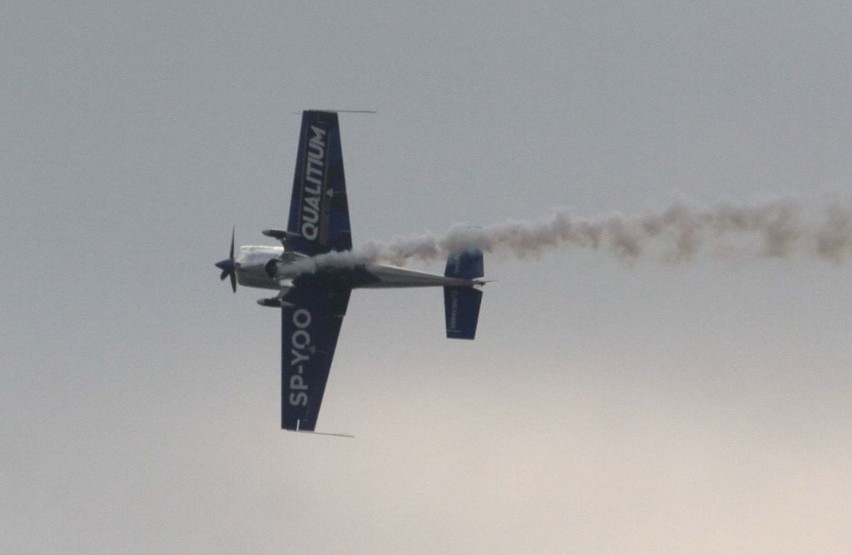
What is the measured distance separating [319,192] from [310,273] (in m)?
2.26

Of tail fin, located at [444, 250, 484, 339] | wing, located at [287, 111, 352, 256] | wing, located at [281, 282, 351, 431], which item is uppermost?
wing, located at [287, 111, 352, 256]

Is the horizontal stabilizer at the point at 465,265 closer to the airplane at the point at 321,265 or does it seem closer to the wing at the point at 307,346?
the airplane at the point at 321,265

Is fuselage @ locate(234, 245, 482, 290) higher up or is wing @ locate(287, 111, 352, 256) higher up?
wing @ locate(287, 111, 352, 256)

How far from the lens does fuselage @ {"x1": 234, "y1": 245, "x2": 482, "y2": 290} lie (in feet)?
127

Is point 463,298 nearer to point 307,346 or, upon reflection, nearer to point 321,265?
point 321,265

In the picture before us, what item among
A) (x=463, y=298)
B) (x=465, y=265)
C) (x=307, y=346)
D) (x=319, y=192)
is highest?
(x=319, y=192)

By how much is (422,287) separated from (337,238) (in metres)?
2.71

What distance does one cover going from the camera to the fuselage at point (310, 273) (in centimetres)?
→ 3869

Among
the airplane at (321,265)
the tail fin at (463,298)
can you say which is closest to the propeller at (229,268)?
the airplane at (321,265)

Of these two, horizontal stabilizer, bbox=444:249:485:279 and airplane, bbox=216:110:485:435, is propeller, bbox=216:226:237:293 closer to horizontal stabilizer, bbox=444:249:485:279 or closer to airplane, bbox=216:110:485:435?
airplane, bbox=216:110:485:435

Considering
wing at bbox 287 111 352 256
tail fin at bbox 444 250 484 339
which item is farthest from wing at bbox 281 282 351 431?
tail fin at bbox 444 250 484 339

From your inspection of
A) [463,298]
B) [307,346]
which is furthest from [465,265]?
[307,346]

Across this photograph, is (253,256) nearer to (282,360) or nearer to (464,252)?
(282,360)

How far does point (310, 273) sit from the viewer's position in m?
39.2
